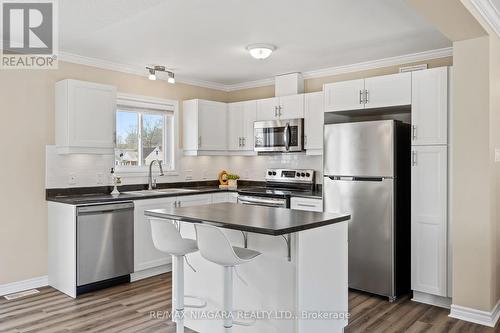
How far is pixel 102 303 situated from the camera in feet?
12.5

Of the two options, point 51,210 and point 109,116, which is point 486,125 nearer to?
point 109,116

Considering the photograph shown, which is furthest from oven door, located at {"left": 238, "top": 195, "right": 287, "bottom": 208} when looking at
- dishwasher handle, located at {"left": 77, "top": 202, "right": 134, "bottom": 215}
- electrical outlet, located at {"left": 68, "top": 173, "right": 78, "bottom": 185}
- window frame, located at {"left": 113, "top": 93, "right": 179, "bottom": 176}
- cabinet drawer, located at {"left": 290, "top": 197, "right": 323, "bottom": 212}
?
electrical outlet, located at {"left": 68, "top": 173, "right": 78, "bottom": 185}

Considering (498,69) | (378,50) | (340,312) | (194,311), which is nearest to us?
(340,312)

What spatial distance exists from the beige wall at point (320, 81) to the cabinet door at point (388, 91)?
0.62m

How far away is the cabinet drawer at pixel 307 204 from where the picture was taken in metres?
4.48

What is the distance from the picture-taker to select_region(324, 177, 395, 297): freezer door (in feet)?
12.8

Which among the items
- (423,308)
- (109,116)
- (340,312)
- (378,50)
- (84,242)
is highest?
(378,50)

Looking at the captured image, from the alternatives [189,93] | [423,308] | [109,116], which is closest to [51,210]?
[109,116]

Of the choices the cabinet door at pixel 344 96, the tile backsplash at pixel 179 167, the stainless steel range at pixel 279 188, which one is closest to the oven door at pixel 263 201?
the stainless steel range at pixel 279 188

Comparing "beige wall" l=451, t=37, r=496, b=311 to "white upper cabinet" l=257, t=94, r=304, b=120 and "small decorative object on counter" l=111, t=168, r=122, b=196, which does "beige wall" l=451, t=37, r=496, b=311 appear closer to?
"white upper cabinet" l=257, t=94, r=304, b=120

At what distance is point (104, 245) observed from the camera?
420cm

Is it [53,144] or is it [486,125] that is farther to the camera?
[53,144]

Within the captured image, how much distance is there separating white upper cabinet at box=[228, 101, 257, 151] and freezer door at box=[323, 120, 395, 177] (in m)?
1.60

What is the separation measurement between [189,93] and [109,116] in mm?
1603
